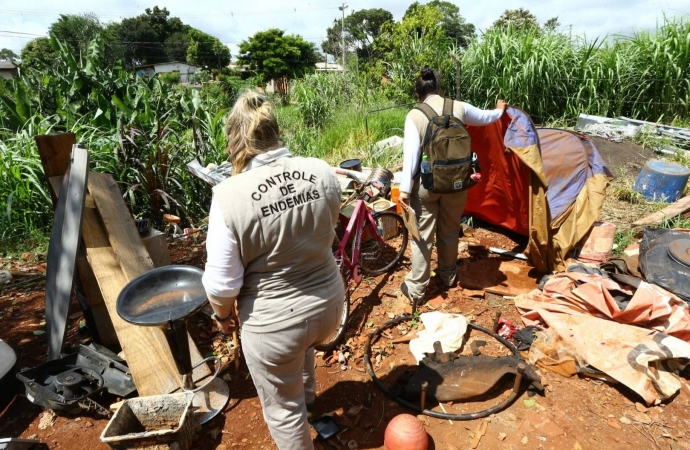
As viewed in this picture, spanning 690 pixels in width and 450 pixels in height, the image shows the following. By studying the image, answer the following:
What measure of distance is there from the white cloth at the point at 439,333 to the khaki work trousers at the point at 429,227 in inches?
12.2

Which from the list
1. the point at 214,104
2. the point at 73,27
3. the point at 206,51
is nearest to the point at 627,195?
the point at 214,104

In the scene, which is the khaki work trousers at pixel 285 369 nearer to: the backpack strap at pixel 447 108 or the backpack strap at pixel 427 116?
the backpack strap at pixel 427 116

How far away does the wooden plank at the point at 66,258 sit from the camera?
293 centimetres

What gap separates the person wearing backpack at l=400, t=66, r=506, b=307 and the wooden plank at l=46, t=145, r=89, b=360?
259 cm

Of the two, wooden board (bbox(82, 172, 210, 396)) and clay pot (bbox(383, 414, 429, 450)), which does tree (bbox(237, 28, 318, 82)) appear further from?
clay pot (bbox(383, 414, 429, 450))

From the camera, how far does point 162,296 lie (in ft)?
7.64

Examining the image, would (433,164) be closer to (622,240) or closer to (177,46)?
(622,240)

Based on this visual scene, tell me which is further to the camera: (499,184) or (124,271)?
(499,184)

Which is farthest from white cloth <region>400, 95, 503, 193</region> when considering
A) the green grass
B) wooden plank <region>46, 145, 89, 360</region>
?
the green grass

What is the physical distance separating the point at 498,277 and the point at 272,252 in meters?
3.31

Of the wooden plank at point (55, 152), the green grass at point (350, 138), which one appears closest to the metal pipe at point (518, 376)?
the wooden plank at point (55, 152)

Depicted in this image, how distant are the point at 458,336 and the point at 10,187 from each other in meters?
5.90

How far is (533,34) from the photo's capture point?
8.35 m

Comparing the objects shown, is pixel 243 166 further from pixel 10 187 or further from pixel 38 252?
pixel 10 187
